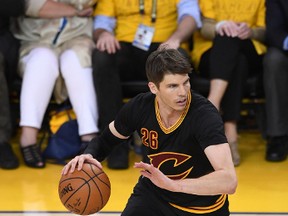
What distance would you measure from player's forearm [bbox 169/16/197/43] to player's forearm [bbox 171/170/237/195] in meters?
2.59

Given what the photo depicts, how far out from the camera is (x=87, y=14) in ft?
19.4

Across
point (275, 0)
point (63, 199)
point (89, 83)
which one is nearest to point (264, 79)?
point (275, 0)

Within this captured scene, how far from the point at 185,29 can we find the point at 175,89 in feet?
7.82

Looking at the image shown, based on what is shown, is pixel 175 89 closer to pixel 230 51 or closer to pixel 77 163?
pixel 77 163

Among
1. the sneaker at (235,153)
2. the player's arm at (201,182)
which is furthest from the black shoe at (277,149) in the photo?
the player's arm at (201,182)

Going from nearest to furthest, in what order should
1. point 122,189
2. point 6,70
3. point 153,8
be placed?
point 122,189 < point 6,70 < point 153,8

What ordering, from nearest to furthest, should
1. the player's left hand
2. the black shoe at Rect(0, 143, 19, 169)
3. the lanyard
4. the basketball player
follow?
1. the player's left hand
2. the basketball player
3. the black shoe at Rect(0, 143, 19, 169)
4. the lanyard

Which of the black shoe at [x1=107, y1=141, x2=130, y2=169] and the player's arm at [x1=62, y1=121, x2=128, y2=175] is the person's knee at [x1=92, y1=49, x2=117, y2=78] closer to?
the black shoe at [x1=107, y1=141, x2=130, y2=169]

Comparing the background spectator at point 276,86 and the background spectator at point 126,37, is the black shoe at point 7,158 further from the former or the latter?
→ the background spectator at point 276,86

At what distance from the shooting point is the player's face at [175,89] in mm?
3396

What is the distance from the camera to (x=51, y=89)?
18.4 ft

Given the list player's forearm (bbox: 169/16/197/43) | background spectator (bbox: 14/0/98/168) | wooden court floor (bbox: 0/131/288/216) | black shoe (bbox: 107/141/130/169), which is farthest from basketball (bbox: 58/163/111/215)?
player's forearm (bbox: 169/16/197/43)

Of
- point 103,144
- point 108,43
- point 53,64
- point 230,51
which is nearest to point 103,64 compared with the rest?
point 108,43

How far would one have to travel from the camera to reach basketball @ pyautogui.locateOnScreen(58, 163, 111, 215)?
11.8 feet
